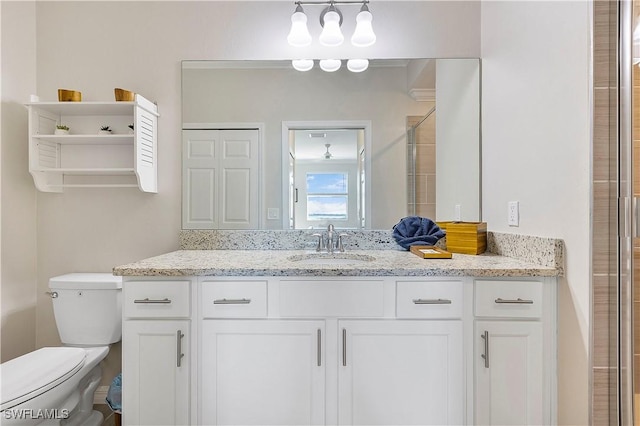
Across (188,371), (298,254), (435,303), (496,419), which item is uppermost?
(298,254)

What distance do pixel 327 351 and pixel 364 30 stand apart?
1589 mm

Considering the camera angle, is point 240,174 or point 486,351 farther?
point 240,174

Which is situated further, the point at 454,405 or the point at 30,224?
the point at 30,224

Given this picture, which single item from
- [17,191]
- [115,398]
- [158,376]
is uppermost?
[17,191]

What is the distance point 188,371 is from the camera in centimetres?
145

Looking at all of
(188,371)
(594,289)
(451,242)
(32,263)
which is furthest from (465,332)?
(32,263)

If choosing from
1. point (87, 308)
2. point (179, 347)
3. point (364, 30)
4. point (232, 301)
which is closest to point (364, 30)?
point (364, 30)

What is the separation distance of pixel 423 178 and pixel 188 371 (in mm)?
1478

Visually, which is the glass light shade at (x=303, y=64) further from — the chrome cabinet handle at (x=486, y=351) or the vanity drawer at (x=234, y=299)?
the chrome cabinet handle at (x=486, y=351)

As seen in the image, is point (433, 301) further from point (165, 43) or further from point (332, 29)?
point (165, 43)

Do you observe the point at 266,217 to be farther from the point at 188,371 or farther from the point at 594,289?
the point at 594,289

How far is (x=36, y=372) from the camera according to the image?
4.87 feet

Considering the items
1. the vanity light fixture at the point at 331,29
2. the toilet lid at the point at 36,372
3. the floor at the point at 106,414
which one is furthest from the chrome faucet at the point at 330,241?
the floor at the point at 106,414

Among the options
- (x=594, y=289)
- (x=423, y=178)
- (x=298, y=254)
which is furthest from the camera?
(x=423, y=178)
